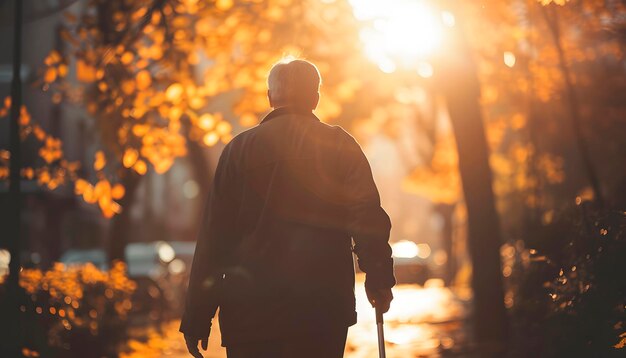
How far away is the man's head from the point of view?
17.8ft

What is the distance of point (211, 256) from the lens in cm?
527

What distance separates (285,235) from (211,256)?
1.17ft

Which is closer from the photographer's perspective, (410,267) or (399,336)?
(399,336)

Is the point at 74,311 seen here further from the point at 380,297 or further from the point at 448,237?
the point at 448,237

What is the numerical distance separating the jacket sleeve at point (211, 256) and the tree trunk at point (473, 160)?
10.1m

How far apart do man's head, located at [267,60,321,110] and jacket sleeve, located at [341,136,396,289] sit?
0.30 meters

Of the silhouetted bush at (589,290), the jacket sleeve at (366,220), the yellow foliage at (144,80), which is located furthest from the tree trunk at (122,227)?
the jacket sleeve at (366,220)

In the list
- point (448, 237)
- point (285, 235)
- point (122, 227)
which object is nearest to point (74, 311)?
point (285, 235)

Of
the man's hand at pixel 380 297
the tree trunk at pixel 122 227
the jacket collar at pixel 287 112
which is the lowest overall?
the man's hand at pixel 380 297

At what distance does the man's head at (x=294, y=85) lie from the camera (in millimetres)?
5438

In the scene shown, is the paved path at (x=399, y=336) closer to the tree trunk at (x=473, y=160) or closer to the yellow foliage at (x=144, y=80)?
the tree trunk at (x=473, y=160)

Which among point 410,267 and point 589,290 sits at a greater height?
point 410,267

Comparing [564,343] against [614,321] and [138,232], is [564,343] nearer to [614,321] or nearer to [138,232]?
[614,321]

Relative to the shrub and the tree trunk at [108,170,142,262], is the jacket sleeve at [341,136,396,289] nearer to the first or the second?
the shrub
